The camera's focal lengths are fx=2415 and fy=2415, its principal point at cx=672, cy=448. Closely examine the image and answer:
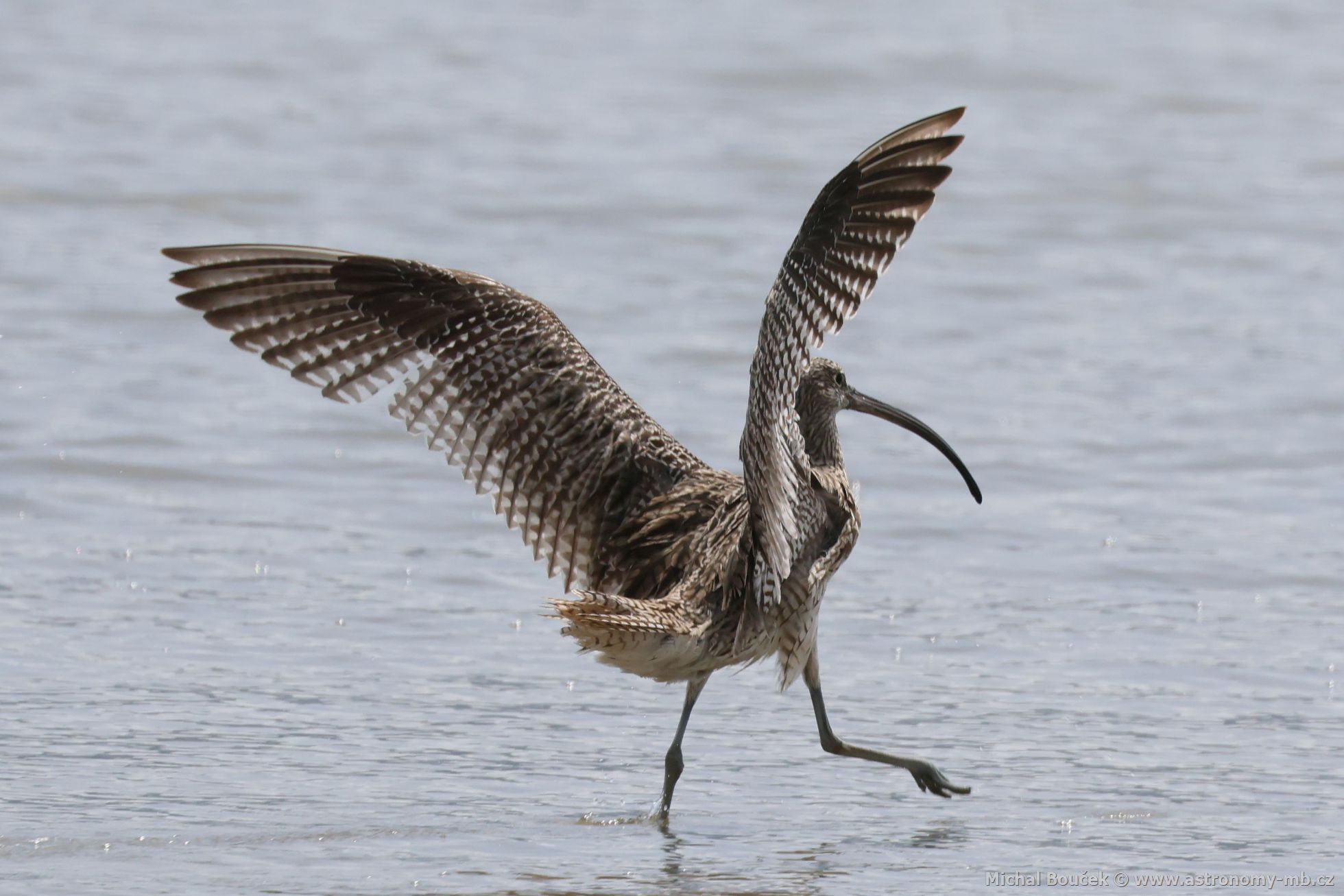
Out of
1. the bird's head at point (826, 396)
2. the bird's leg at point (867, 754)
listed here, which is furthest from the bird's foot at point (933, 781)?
the bird's head at point (826, 396)

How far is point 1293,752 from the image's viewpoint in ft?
22.4

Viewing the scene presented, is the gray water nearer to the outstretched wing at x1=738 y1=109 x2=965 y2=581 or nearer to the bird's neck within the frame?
the bird's neck

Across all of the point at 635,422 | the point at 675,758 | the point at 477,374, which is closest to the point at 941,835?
the point at 675,758

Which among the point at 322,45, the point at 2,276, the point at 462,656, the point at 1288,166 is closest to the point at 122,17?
the point at 322,45

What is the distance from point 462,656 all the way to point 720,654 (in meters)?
1.44

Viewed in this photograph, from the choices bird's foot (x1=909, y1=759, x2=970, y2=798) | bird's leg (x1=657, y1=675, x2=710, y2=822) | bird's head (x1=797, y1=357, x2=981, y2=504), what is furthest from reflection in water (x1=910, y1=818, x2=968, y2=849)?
bird's head (x1=797, y1=357, x2=981, y2=504)

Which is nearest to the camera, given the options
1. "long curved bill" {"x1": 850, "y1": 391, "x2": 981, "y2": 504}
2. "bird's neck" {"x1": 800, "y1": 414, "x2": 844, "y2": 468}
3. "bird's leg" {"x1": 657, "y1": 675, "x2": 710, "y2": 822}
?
"bird's leg" {"x1": 657, "y1": 675, "x2": 710, "y2": 822}

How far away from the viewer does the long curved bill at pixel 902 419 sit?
718 centimetres

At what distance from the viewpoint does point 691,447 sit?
10.2m

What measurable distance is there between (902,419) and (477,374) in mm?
1371

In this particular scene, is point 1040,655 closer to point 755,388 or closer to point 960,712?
point 960,712

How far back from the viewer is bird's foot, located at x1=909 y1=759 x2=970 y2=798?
21.4 feet

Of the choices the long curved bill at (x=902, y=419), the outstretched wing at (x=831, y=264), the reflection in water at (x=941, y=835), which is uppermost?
the outstretched wing at (x=831, y=264)

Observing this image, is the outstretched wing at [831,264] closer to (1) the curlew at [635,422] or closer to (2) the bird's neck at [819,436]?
(1) the curlew at [635,422]
